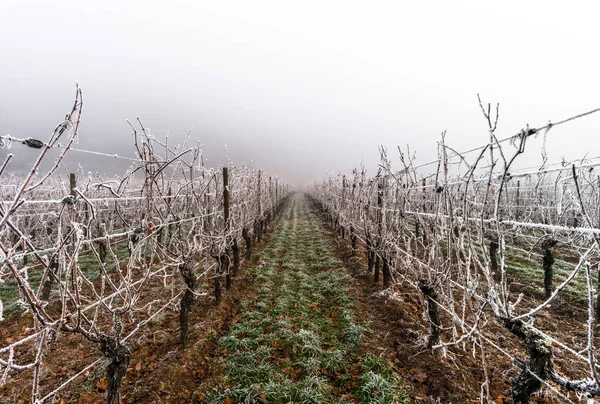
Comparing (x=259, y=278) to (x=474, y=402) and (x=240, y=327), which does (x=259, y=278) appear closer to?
(x=240, y=327)

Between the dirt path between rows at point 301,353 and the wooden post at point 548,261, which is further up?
the wooden post at point 548,261

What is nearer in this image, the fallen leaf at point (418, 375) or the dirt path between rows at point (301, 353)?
the dirt path between rows at point (301, 353)

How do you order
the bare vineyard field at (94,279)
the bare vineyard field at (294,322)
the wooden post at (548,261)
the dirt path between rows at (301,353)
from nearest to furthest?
the bare vineyard field at (94,279)
the bare vineyard field at (294,322)
the dirt path between rows at (301,353)
the wooden post at (548,261)

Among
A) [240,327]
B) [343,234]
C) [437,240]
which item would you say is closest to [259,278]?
[240,327]

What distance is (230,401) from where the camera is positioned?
3.39 meters

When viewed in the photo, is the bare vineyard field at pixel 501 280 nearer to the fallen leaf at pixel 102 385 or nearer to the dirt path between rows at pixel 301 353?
the dirt path between rows at pixel 301 353

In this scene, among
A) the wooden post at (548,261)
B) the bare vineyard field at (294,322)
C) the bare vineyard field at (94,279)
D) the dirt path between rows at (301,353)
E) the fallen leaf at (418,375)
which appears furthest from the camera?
the wooden post at (548,261)

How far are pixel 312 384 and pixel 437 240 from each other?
2.44 metres

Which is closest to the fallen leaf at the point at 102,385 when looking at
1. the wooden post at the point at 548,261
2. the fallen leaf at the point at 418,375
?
the fallen leaf at the point at 418,375

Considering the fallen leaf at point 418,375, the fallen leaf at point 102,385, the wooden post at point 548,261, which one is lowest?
the fallen leaf at point 418,375

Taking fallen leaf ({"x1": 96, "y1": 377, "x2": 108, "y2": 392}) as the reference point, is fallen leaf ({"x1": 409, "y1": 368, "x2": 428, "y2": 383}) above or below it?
below

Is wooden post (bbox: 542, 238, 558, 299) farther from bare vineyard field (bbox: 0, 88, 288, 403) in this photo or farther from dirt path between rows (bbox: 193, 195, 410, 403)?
bare vineyard field (bbox: 0, 88, 288, 403)

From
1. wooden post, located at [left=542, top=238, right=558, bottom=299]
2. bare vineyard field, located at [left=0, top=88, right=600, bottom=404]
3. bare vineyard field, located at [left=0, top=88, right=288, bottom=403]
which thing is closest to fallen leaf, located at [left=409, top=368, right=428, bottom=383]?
bare vineyard field, located at [left=0, top=88, right=600, bottom=404]

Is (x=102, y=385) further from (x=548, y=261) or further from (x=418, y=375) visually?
(x=548, y=261)
